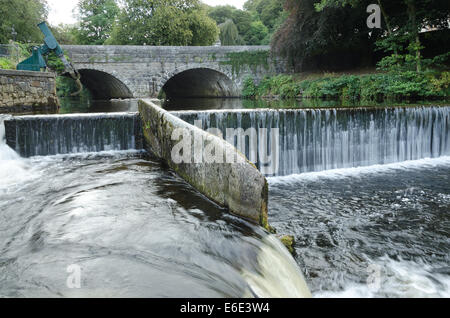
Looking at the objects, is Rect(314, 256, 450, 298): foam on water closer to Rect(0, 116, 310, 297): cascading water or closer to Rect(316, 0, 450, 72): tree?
Rect(0, 116, 310, 297): cascading water

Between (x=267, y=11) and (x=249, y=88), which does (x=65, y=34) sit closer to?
(x=249, y=88)

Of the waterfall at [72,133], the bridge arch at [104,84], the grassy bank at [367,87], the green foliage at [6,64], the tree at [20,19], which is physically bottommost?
the waterfall at [72,133]

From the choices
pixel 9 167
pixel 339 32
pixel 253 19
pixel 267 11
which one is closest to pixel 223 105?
pixel 339 32

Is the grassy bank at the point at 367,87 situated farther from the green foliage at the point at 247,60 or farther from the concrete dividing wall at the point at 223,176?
the concrete dividing wall at the point at 223,176

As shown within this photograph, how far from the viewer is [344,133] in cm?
788

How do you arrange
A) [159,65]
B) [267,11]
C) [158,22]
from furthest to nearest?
[267,11] < [158,22] < [159,65]

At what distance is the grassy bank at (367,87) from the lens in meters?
12.3

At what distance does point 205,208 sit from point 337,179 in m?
3.71

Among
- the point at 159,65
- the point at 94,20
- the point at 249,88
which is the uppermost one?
the point at 94,20

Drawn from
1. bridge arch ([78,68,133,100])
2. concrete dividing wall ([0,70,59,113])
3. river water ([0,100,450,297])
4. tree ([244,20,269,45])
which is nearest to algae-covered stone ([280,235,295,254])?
river water ([0,100,450,297])

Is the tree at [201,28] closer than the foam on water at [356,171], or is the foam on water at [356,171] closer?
the foam on water at [356,171]

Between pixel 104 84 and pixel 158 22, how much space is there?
22.4 feet

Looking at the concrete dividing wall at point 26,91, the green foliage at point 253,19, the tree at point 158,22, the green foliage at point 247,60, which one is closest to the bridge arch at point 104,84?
the tree at point 158,22

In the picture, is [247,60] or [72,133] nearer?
[72,133]
